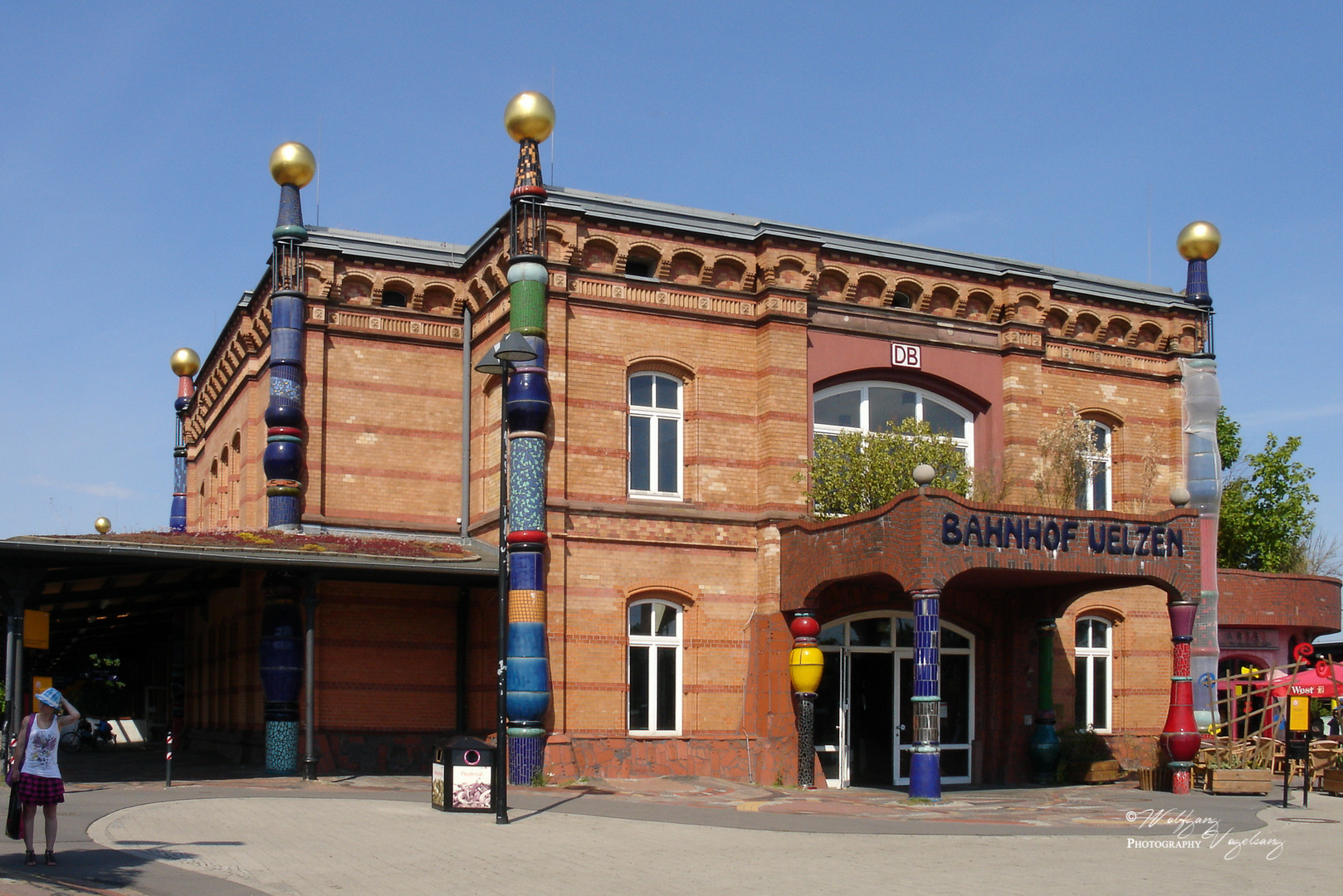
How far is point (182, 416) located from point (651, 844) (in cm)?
2410

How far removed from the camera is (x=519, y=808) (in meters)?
16.3

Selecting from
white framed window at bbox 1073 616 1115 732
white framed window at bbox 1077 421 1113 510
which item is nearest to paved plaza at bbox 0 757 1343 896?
white framed window at bbox 1073 616 1115 732

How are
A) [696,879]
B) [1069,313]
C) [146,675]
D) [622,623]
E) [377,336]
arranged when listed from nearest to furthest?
[696,879]
[622,623]
[377,336]
[1069,313]
[146,675]

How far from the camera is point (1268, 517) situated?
3597 centimetres

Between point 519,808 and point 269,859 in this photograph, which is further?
point 519,808

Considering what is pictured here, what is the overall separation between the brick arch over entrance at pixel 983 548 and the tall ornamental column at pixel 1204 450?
425 cm

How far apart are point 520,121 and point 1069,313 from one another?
35.7 ft

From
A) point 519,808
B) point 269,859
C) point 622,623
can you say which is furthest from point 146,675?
point 269,859

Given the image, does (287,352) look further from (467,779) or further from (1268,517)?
(1268,517)

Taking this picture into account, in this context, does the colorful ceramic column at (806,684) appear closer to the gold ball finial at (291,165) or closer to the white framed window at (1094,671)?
the white framed window at (1094,671)

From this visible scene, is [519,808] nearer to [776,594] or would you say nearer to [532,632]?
[532,632]

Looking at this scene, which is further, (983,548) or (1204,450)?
(1204,450)

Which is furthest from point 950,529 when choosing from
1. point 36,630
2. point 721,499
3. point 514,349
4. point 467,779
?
point 36,630

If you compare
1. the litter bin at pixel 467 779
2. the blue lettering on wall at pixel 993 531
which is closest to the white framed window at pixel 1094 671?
the blue lettering on wall at pixel 993 531
